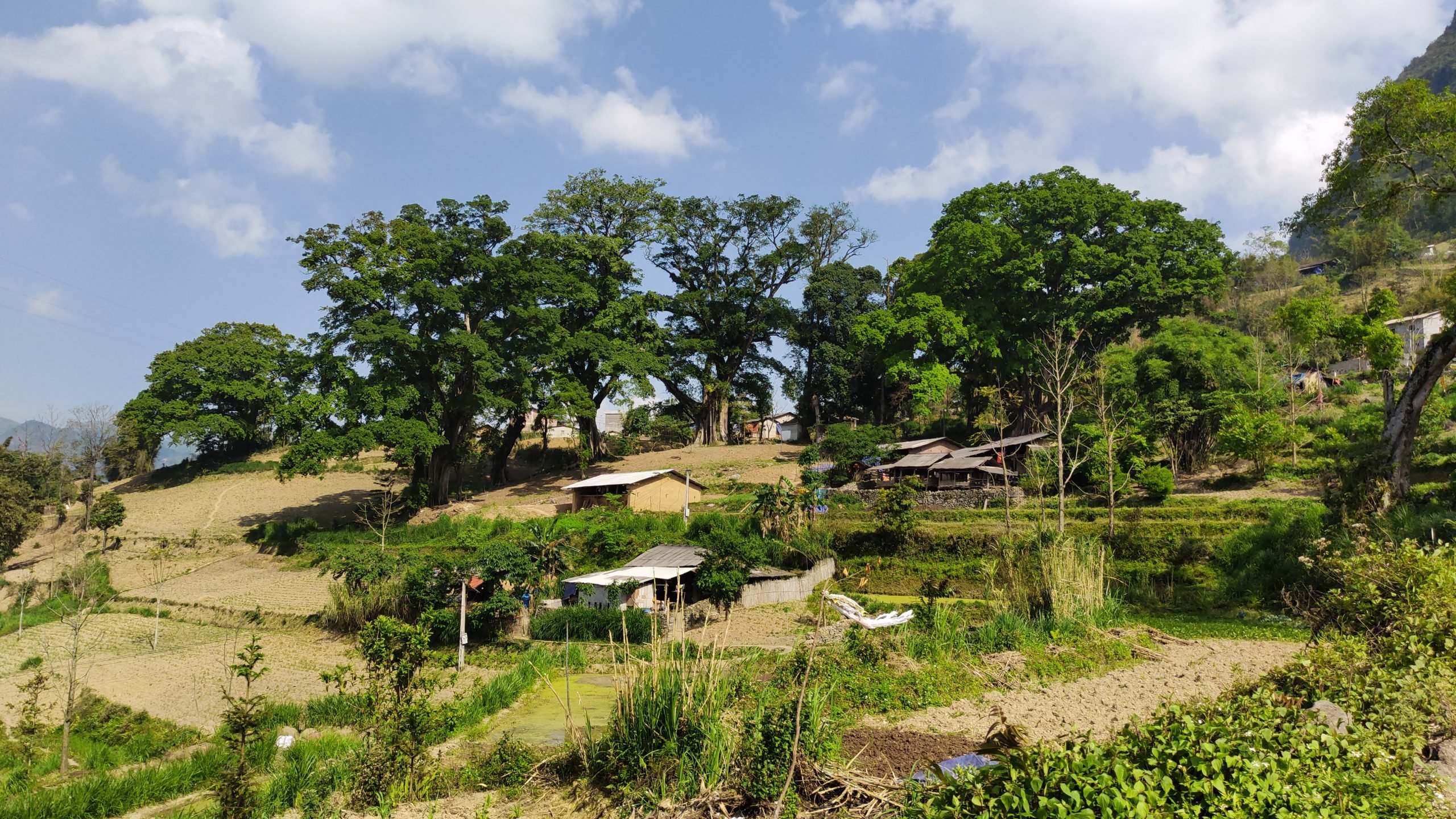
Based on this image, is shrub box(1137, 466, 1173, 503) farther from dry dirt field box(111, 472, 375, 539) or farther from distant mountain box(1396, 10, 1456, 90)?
distant mountain box(1396, 10, 1456, 90)

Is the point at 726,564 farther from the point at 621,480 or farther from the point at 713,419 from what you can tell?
the point at 713,419

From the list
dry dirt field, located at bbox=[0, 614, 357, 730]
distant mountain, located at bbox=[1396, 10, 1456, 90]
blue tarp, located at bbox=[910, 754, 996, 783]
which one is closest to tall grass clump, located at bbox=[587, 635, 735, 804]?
blue tarp, located at bbox=[910, 754, 996, 783]

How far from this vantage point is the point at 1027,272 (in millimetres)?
37344

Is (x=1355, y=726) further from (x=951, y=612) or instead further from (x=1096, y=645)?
(x=951, y=612)

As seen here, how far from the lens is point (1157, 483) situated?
81.6ft

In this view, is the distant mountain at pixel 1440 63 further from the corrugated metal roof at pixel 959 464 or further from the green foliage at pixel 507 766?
the green foliage at pixel 507 766

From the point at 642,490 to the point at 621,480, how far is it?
0.99 meters

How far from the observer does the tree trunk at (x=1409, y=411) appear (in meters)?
16.2

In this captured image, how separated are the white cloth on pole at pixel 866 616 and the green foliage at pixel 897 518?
11.0m

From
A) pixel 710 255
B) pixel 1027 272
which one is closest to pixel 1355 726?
pixel 1027 272

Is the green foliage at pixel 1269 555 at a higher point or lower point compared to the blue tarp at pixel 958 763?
lower

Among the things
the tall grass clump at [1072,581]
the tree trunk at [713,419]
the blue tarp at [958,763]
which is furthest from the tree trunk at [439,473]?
the blue tarp at [958,763]

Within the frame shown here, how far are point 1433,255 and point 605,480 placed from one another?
67115mm

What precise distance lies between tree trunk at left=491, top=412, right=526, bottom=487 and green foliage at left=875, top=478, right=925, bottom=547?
22.8 meters
